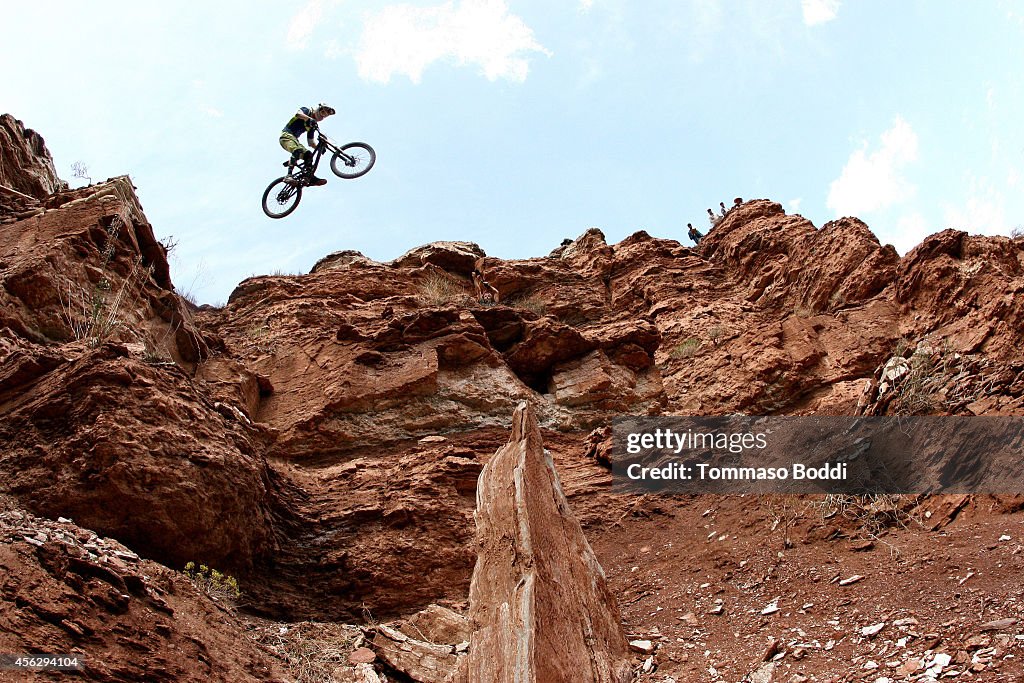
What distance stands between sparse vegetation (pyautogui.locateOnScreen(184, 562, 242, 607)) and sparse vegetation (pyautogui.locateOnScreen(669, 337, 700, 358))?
1157 cm

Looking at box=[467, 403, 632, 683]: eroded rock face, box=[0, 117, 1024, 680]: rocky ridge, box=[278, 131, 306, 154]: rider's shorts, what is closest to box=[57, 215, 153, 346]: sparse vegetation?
box=[0, 117, 1024, 680]: rocky ridge

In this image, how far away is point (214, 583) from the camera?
6484 millimetres

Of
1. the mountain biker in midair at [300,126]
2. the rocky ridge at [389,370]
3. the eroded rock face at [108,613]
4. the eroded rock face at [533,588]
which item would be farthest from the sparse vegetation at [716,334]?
the eroded rock face at [108,613]

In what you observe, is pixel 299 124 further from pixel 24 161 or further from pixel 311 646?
pixel 311 646

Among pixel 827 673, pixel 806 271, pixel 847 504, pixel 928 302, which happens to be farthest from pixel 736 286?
pixel 827 673

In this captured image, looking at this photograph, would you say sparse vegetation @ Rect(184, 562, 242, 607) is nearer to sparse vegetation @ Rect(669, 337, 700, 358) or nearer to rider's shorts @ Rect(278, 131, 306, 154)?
rider's shorts @ Rect(278, 131, 306, 154)

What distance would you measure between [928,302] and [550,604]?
1263 centimetres

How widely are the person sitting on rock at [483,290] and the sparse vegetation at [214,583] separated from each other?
11.6 m

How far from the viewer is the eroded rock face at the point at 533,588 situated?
12.0 feet

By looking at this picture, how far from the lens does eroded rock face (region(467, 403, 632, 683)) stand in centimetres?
366

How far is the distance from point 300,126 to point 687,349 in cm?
993

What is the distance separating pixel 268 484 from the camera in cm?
801

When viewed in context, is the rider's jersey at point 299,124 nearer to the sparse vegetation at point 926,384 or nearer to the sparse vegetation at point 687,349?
the sparse vegetation at point 687,349

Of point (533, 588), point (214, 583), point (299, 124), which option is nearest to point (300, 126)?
point (299, 124)
